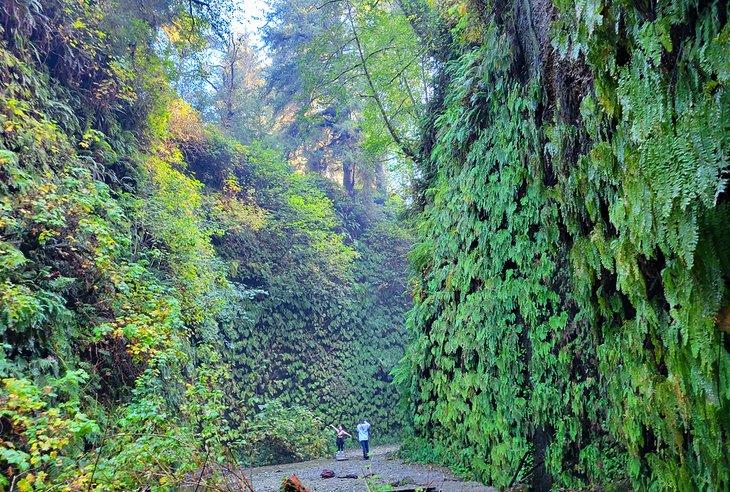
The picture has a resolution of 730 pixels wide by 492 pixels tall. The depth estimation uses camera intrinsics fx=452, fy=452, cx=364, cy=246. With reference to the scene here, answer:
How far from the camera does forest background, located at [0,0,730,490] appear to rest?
2111 mm

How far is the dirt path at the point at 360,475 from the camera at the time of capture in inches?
269

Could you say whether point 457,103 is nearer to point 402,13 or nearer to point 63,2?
point 402,13

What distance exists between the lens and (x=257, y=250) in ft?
47.1

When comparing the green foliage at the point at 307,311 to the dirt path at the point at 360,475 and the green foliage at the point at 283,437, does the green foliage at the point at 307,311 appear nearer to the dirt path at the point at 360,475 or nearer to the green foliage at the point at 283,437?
the green foliage at the point at 283,437

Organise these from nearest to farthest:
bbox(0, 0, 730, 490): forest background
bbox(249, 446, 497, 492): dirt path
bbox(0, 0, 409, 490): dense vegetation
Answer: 1. bbox(0, 0, 730, 490): forest background
2. bbox(0, 0, 409, 490): dense vegetation
3. bbox(249, 446, 497, 492): dirt path

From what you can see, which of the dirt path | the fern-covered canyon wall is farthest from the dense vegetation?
the fern-covered canyon wall

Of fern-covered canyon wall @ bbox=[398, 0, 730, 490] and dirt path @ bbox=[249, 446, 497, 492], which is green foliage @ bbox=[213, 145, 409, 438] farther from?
fern-covered canyon wall @ bbox=[398, 0, 730, 490]

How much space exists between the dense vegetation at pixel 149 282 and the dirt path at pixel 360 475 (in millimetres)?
1014

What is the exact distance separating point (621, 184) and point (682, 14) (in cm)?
88

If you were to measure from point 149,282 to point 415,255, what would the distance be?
4.89 m

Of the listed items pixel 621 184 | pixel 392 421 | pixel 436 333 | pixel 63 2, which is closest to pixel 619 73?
pixel 621 184

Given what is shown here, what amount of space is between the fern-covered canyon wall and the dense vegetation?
354 cm

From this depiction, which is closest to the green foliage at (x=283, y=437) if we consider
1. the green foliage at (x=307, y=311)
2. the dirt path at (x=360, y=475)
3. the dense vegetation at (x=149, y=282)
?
the dense vegetation at (x=149, y=282)

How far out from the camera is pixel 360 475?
809 centimetres
